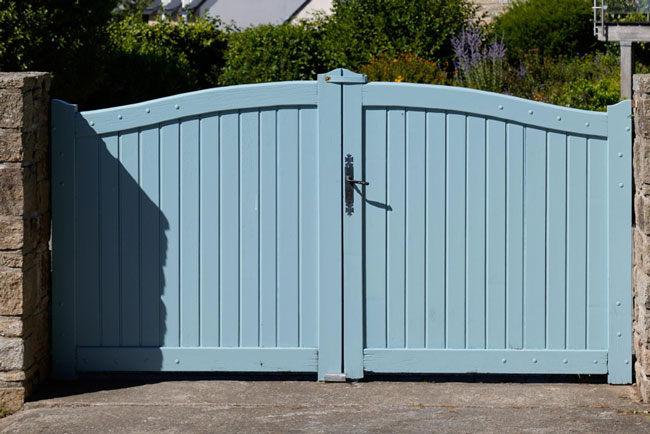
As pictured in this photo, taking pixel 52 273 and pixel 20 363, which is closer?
pixel 20 363

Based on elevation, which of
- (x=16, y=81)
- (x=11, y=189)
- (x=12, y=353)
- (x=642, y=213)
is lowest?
(x=12, y=353)

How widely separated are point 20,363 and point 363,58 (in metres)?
10.0

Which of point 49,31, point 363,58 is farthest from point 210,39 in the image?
point 49,31

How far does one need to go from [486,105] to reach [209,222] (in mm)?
1499

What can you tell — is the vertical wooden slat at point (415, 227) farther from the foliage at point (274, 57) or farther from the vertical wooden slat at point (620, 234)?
the foliage at point (274, 57)

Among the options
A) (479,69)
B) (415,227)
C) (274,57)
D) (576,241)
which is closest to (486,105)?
(415,227)

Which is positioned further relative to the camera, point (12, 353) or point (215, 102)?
point (215, 102)

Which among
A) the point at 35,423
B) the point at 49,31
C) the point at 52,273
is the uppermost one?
the point at 49,31

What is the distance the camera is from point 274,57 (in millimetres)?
13156

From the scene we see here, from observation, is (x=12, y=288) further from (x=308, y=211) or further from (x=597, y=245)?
(x=597, y=245)

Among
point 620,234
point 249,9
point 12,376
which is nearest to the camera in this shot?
point 12,376

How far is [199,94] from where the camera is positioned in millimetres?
5391

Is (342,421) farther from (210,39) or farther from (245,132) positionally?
(210,39)

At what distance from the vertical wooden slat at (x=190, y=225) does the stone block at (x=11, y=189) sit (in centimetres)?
80
